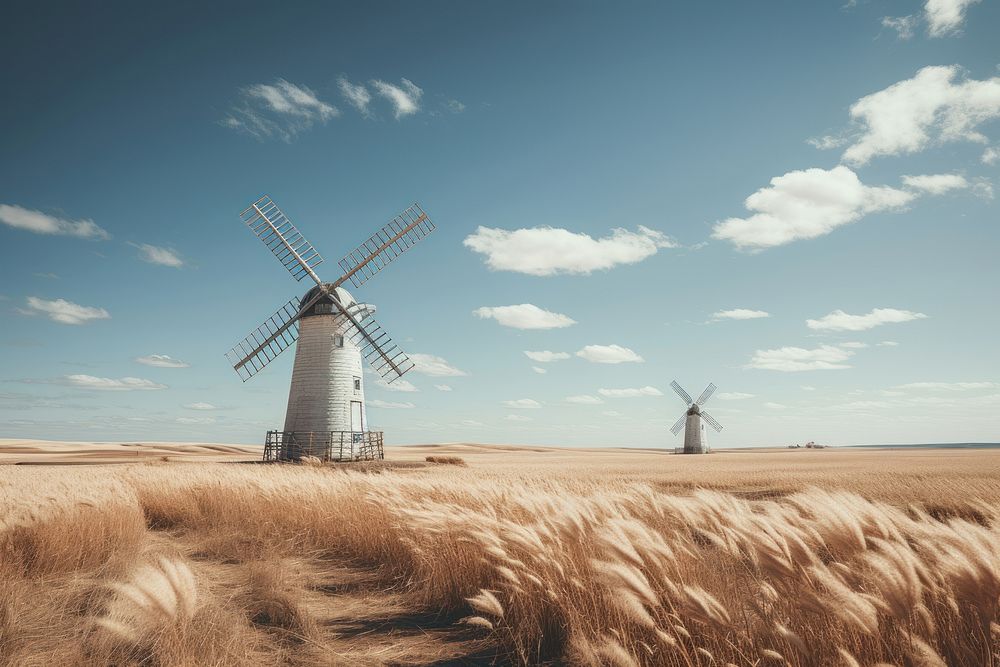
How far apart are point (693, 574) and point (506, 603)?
151 cm

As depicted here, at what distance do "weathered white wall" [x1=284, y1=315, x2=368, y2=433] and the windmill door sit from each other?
216mm

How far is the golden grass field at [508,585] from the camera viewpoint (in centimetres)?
261

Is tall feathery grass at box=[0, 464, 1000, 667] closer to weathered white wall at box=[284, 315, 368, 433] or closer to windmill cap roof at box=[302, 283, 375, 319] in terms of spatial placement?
weathered white wall at box=[284, 315, 368, 433]

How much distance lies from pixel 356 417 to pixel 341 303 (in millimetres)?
6162

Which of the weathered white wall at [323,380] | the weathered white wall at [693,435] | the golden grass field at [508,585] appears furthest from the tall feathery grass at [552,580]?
the weathered white wall at [693,435]

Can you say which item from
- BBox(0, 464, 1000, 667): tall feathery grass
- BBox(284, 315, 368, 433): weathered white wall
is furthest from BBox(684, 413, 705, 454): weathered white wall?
BBox(0, 464, 1000, 667): tall feathery grass

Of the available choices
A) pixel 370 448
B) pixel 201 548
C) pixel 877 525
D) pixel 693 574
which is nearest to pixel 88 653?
pixel 693 574

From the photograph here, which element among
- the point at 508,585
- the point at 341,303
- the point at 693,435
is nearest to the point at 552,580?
the point at 508,585

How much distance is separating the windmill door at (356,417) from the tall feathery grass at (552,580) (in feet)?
63.4

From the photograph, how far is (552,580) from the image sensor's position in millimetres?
3979

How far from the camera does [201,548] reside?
813 cm

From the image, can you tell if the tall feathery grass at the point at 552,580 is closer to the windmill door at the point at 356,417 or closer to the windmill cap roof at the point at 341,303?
the windmill door at the point at 356,417

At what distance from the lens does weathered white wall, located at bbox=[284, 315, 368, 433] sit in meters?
27.2

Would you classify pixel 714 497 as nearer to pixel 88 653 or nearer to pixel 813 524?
pixel 813 524
